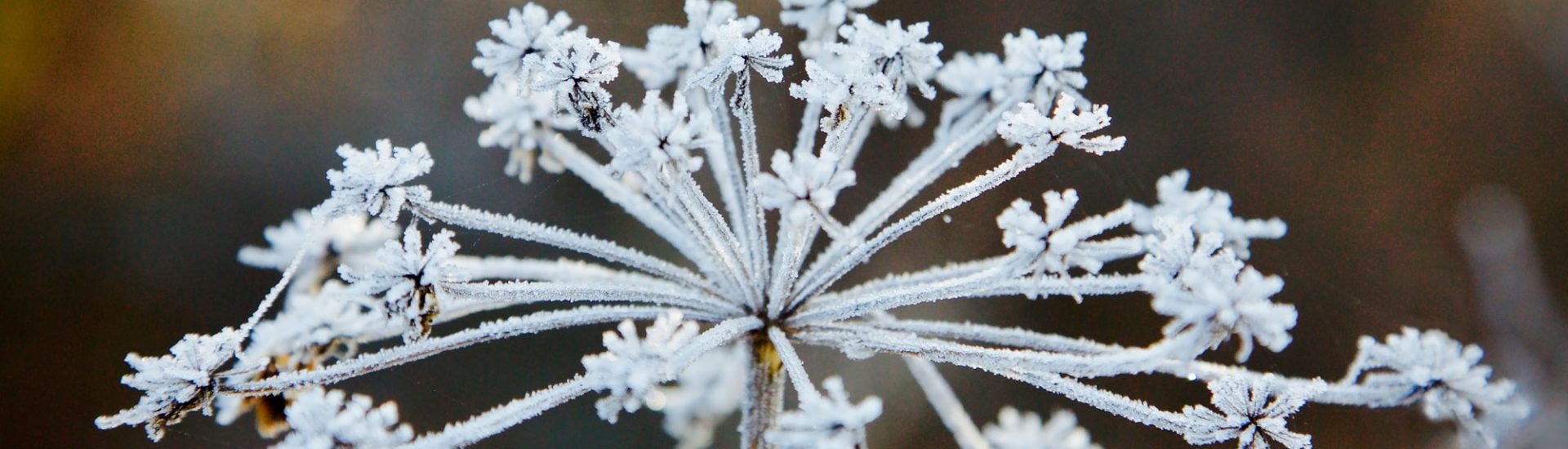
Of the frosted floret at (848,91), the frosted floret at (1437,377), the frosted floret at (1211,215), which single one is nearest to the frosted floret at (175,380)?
the frosted floret at (848,91)

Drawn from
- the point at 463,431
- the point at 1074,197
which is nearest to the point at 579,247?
the point at 463,431

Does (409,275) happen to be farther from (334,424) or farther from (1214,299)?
(1214,299)

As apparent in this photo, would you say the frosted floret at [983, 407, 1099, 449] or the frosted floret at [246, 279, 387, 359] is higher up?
the frosted floret at [246, 279, 387, 359]

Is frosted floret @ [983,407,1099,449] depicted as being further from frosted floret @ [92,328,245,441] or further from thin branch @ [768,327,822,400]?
frosted floret @ [92,328,245,441]

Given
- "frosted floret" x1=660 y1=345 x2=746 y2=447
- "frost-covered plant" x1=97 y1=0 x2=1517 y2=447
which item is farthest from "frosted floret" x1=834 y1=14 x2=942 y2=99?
"frosted floret" x1=660 y1=345 x2=746 y2=447

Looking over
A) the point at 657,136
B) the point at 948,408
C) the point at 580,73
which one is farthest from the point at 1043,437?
the point at 580,73

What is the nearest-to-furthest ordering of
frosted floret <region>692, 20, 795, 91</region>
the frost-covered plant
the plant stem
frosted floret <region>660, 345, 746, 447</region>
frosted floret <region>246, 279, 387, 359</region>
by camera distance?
the frost-covered plant
frosted floret <region>692, 20, 795, 91</region>
the plant stem
frosted floret <region>246, 279, 387, 359</region>
frosted floret <region>660, 345, 746, 447</region>
